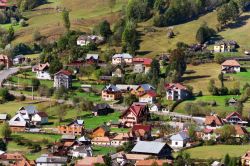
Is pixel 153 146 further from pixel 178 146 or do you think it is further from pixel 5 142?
pixel 5 142

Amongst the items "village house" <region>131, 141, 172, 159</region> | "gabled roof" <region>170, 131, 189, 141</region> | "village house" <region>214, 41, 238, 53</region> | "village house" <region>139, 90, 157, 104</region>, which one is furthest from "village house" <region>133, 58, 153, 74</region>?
"village house" <region>131, 141, 172, 159</region>

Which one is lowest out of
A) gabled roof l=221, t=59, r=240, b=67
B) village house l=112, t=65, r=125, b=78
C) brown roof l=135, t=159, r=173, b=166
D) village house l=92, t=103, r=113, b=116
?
village house l=92, t=103, r=113, b=116

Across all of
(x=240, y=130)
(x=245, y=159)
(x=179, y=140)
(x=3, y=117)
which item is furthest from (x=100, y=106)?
(x=245, y=159)

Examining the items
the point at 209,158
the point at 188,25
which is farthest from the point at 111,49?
the point at 209,158

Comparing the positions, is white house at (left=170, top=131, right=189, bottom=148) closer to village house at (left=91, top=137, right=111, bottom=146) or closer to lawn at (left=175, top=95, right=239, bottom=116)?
village house at (left=91, top=137, right=111, bottom=146)

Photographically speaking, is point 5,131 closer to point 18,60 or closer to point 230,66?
point 230,66

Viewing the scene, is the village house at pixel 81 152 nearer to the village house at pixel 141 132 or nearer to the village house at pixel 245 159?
the village house at pixel 141 132
